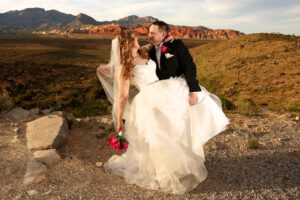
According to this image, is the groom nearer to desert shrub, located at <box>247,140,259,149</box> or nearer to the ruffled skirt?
the ruffled skirt

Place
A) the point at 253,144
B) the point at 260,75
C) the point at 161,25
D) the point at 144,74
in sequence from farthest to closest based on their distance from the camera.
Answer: the point at 260,75 < the point at 253,144 < the point at 144,74 < the point at 161,25

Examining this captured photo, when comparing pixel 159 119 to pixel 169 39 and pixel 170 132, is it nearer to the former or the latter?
pixel 170 132

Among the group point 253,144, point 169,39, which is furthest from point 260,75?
point 169,39

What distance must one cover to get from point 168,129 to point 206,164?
1.82 meters

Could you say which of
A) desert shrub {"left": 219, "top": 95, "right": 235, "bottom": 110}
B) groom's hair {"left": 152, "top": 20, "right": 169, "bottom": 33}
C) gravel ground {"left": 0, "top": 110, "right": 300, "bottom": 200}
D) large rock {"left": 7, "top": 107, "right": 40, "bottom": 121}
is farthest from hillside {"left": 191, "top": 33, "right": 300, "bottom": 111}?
large rock {"left": 7, "top": 107, "right": 40, "bottom": 121}

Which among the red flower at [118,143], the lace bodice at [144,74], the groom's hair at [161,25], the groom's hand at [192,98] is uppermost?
the groom's hair at [161,25]

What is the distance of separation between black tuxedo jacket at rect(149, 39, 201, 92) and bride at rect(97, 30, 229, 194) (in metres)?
0.12

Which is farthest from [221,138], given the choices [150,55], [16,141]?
[16,141]

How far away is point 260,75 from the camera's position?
2294cm

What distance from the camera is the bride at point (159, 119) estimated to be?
3582mm

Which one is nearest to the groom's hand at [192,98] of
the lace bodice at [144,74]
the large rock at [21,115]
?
the lace bodice at [144,74]

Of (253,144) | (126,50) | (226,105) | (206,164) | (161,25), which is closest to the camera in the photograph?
(126,50)

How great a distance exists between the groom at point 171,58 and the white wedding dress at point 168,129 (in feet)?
0.40

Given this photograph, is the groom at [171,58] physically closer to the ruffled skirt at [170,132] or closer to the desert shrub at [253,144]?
the ruffled skirt at [170,132]
